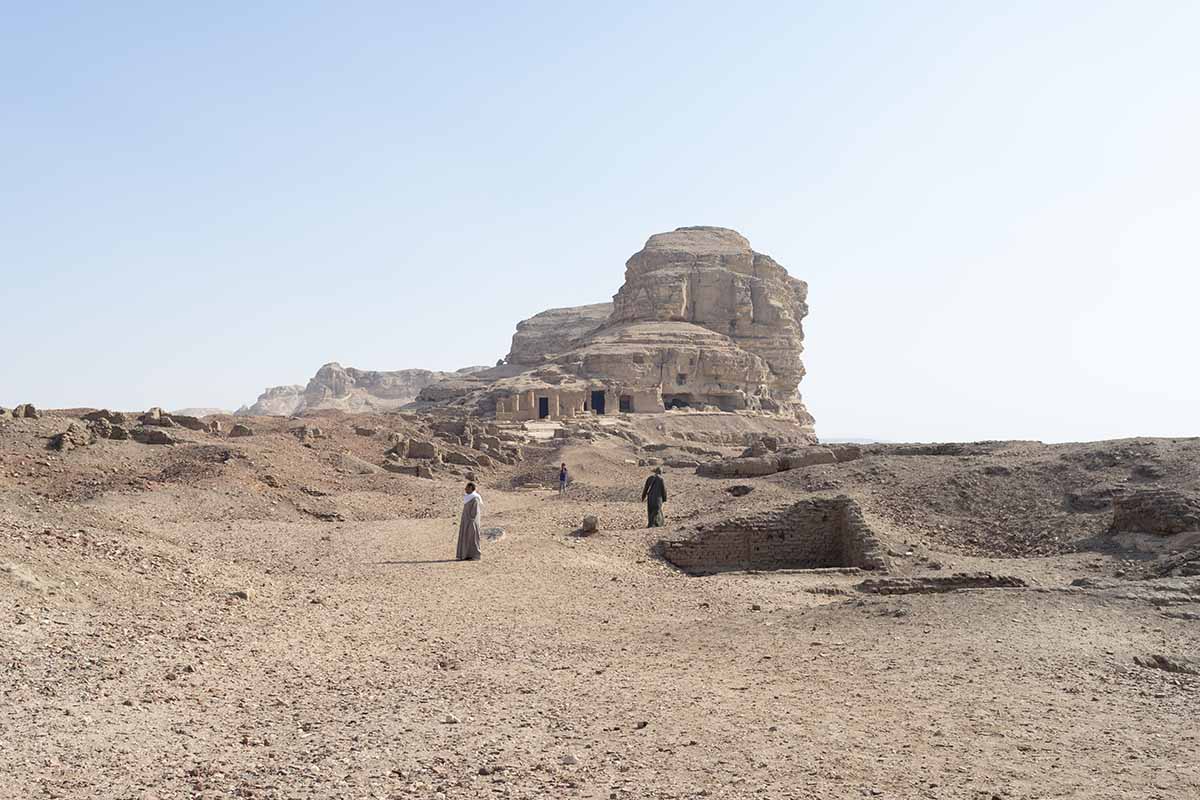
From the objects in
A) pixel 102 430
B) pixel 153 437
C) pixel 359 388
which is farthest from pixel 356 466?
pixel 359 388

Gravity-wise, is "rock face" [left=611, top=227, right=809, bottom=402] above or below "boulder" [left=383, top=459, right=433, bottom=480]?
above

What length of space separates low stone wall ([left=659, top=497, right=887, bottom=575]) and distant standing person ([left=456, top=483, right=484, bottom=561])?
2953 mm

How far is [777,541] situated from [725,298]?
189 ft

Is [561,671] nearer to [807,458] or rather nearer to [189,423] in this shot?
[807,458]

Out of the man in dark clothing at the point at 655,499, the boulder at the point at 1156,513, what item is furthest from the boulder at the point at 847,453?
the boulder at the point at 1156,513

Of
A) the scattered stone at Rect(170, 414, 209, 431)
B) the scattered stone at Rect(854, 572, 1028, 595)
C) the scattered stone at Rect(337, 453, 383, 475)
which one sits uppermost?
the scattered stone at Rect(170, 414, 209, 431)

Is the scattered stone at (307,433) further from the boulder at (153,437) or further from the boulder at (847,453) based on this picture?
the boulder at (847,453)

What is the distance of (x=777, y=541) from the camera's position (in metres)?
14.6

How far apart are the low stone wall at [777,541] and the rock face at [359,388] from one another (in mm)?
76323

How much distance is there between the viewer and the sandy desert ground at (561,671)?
476 cm

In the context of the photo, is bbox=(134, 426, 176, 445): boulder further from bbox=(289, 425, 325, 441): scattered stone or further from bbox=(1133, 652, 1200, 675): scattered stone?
bbox=(1133, 652, 1200, 675): scattered stone

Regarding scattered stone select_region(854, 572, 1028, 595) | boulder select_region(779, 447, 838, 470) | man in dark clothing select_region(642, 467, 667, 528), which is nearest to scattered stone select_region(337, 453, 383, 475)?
man in dark clothing select_region(642, 467, 667, 528)

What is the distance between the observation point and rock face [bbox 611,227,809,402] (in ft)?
225

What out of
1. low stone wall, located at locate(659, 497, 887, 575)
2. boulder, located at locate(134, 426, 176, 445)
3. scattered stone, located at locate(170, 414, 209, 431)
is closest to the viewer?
low stone wall, located at locate(659, 497, 887, 575)
